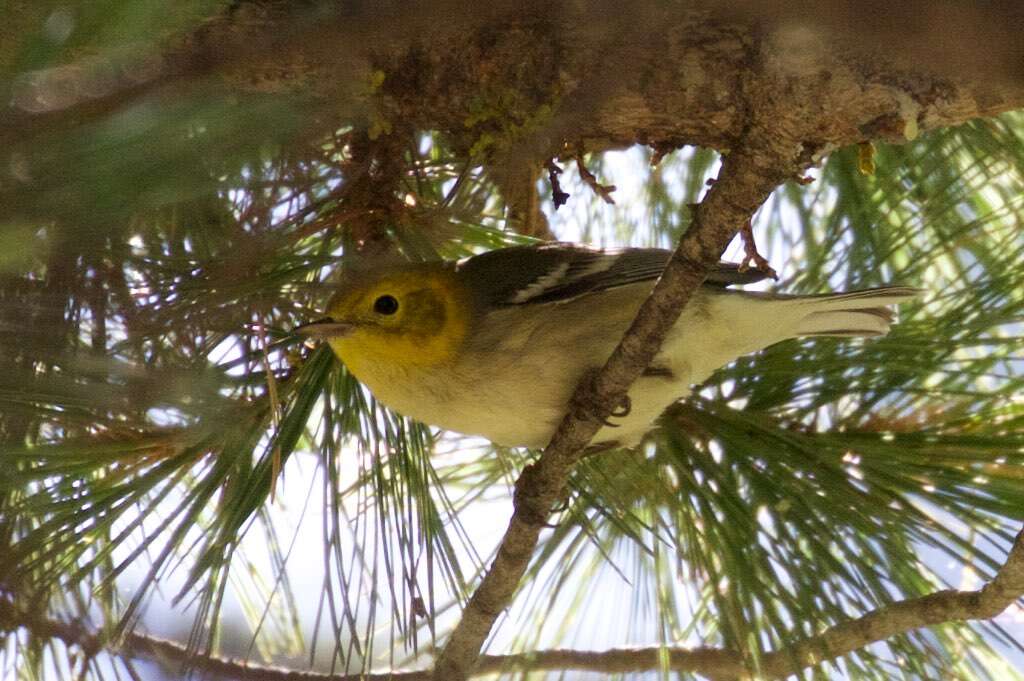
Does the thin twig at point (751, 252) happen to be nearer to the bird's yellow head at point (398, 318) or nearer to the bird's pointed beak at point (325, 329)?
the bird's yellow head at point (398, 318)

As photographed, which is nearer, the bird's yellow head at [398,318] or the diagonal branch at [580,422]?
the diagonal branch at [580,422]

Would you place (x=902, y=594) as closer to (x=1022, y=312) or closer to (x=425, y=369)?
(x=1022, y=312)

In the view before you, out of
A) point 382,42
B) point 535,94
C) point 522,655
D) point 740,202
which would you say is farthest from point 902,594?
point 382,42

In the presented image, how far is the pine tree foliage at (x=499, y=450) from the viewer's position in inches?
69.1

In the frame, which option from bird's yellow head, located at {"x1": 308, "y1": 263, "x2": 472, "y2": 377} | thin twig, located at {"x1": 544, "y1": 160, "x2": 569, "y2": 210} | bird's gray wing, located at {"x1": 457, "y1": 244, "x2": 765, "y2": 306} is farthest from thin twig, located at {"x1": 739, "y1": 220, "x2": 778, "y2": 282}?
bird's yellow head, located at {"x1": 308, "y1": 263, "x2": 472, "y2": 377}

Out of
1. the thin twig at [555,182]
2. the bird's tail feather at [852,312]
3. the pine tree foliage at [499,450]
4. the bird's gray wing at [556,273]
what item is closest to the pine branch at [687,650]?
the pine tree foliage at [499,450]

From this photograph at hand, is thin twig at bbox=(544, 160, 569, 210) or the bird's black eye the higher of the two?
thin twig at bbox=(544, 160, 569, 210)

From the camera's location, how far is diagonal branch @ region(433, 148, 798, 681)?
171 centimetres

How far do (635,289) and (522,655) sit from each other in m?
0.84

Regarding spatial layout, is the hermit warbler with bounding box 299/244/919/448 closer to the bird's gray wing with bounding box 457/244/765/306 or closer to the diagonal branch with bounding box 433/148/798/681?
the bird's gray wing with bounding box 457/244/765/306

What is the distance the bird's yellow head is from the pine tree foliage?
0.23 feet

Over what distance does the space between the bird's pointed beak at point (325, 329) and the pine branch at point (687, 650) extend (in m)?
0.63

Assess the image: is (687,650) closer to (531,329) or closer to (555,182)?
(531,329)

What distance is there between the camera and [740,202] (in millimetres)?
1636
